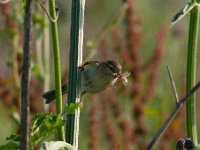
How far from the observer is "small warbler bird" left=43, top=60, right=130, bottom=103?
3416mm

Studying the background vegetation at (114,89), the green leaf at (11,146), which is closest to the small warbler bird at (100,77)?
the background vegetation at (114,89)

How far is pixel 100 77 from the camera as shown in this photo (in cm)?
360

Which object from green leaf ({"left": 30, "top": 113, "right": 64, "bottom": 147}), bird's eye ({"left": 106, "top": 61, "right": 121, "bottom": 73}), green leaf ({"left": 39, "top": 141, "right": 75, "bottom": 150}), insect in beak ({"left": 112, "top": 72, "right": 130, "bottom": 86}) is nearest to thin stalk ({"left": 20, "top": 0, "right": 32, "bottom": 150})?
green leaf ({"left": 39, "top": 141, "right": 75, "bottom": 150})

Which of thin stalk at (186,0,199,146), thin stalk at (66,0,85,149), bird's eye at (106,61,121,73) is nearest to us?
thin stalk at (66,0,85,149)

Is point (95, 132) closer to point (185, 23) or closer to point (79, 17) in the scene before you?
point (79, 17)

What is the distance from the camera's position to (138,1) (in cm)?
1105

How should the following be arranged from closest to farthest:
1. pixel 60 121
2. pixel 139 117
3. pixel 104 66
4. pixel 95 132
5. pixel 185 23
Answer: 1. pixel 60 121
2. pixel 104 66
3. pixel 95 132
4. pixel 139 117
5. pixel 185 23

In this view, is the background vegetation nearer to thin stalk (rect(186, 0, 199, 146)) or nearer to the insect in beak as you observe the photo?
the insect in beak

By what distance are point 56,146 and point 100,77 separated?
166 cm

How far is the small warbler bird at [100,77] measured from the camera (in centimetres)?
342

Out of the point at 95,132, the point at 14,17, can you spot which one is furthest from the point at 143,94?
the point at 14,17

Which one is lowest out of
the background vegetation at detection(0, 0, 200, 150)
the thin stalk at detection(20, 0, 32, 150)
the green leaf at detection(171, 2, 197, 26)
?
the background vegetation at detection(0, 0, 200, 150)

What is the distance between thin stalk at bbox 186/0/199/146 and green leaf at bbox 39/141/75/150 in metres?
0.48

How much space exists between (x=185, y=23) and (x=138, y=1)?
1551mm
